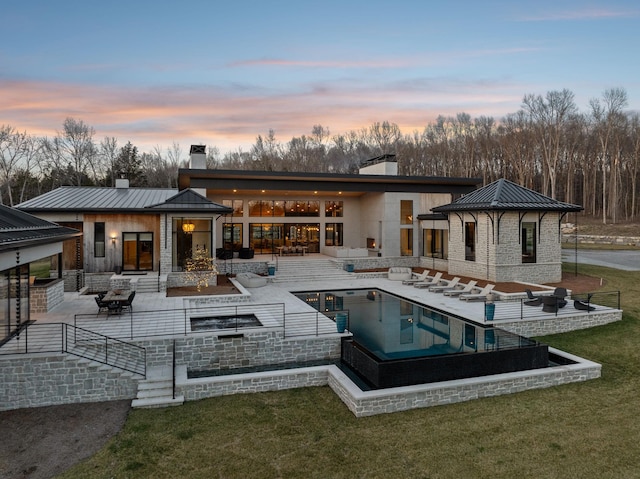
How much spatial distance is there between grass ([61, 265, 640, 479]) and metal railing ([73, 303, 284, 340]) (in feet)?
9.34

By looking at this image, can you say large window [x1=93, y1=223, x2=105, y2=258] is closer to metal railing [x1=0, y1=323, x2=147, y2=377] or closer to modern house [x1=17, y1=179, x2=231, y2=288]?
modern house [x1=17, y1=179, x2=231, y2=288]

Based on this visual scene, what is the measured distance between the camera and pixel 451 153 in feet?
187

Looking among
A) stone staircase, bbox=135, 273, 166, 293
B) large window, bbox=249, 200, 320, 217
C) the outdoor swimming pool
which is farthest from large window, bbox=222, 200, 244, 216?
the outdoor swimming pool

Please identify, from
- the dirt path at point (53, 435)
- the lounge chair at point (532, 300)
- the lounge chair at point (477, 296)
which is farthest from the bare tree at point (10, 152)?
the lounge chair at point (532, 300)

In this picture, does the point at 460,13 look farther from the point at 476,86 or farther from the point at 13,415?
the point at 13,415

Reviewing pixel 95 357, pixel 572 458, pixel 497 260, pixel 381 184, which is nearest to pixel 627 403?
pixel 572 458

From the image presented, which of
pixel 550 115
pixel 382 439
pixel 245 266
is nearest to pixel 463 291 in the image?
pixel 382 439

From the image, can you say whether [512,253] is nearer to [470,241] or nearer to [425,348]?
[470,241]

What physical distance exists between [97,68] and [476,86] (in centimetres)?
2556

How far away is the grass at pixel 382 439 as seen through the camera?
6.95 meters

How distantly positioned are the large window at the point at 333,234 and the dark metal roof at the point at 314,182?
4361 millimetres

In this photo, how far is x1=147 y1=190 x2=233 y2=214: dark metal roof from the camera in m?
18.9

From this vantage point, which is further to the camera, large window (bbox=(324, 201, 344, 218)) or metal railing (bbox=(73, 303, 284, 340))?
large window (bbox=(324, 201, 344, 218))

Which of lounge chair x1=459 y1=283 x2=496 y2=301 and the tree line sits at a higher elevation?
the tree line
